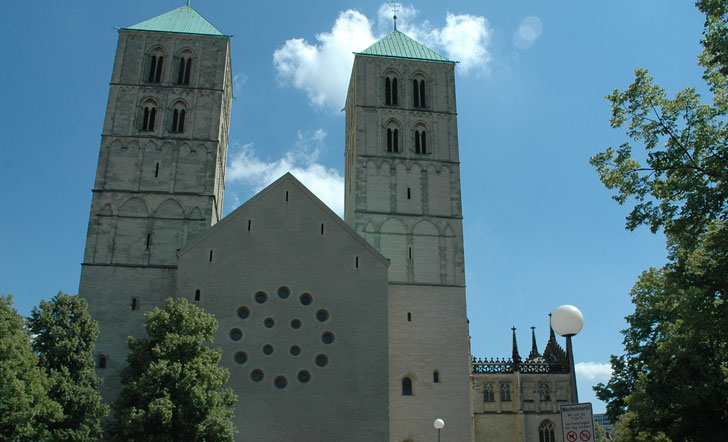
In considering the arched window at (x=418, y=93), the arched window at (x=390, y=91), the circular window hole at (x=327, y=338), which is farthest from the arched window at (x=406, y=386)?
the arched window at (x=418, y=93)

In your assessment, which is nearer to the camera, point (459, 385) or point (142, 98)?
point (459, 385)

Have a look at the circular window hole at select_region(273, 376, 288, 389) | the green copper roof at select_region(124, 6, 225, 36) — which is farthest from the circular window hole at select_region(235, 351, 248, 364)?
the green copper roof at select_region(124, 6, 225, 36)

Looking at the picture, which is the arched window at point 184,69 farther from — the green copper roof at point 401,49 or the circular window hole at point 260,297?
the circular window hole at point 260,297

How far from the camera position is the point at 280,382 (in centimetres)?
3034

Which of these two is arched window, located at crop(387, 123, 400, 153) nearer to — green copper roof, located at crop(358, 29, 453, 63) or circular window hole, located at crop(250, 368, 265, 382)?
green copper roof, located at crop(358, 29, 453, 63)

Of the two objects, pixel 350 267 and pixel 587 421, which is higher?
pixel 350 267

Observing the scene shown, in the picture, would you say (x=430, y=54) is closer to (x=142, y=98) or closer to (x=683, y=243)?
(x=142, y=98)

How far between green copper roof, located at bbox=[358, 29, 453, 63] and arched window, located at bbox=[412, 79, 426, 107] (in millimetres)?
1591

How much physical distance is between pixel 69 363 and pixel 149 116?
1592cm

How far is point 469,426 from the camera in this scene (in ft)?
109

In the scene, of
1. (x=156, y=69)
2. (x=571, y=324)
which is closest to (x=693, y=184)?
(x=571, y=324)

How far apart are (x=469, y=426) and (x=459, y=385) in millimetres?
2008

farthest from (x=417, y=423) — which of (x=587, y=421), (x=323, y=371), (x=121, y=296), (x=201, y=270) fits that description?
(x=587, y=421)

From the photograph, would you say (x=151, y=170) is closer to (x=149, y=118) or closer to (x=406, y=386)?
(x=149, y=118)
